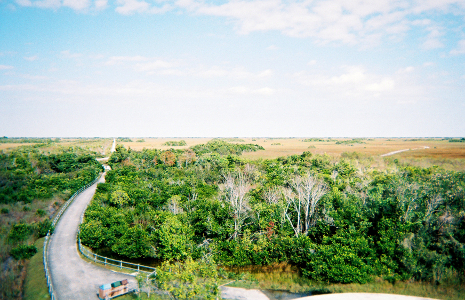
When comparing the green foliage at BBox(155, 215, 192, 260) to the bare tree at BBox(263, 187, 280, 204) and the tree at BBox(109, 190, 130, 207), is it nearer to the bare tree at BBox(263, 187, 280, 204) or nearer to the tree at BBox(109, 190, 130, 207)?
the bare tree at BBox(263, 187, 280, 204)

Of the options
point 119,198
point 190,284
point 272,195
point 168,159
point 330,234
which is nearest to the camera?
point 190,284

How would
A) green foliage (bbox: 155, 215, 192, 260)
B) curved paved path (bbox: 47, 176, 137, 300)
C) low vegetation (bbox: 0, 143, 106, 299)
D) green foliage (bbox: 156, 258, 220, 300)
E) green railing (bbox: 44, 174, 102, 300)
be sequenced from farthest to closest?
1. green foliage (bbox: 155, 215, 192, 260)
2. low vegetation (bbox: 0, 143, 106, 299)
3. curved paved path (bbox: 47, 176, 137, 300)
4. green railing (bbox: 44, 174, 102, 300)
5. green foliage (bbox: 156, 258, 220, 300)

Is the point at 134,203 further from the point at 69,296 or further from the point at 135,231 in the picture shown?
the point at 69,296

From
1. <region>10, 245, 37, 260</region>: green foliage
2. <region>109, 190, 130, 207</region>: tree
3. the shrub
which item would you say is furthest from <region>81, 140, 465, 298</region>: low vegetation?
the shrub

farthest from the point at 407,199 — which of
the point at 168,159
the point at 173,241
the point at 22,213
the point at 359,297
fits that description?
the point at 168,159

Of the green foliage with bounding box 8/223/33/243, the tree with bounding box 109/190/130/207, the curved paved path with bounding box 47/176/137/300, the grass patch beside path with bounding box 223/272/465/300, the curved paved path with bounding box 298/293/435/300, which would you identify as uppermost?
the tree with bounding box 109/190/130/207

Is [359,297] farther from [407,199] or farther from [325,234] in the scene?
[407,199]
